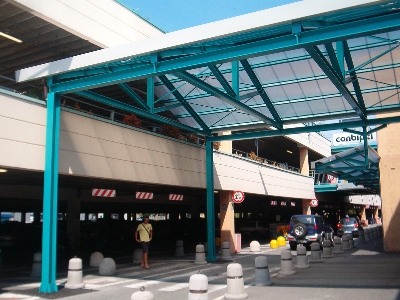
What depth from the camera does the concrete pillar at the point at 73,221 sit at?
27219 mm

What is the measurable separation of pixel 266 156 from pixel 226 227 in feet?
93.1

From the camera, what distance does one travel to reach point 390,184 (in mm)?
22875

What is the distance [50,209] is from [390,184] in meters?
17.1

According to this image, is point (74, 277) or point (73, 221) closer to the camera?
point (74, 277)

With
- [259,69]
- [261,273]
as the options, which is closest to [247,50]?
[259,69]

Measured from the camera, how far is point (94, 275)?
1580 centimetres

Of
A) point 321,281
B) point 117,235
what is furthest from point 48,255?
point 117,235

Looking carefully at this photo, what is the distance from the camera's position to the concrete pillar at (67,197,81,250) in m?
27.2

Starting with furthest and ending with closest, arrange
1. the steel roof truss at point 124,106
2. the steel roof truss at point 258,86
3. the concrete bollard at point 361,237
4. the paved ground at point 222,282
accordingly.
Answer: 1. the concrete bollard at point 361,237
2. the steel roof truss at point 258,86
3. the steel roof truss at point 124,106
4. the paved ground at point 222,282

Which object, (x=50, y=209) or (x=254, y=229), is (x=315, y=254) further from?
(x=254, y=229)

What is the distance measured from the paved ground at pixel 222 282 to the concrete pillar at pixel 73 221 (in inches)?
342

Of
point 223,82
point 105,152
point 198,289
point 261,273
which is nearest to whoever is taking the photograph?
point 198,289

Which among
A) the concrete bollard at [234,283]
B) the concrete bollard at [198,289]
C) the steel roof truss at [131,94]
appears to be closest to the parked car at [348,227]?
the steel roof truss at [131,94]

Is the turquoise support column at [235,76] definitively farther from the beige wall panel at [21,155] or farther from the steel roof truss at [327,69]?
the beige wall panel at [21,155]
